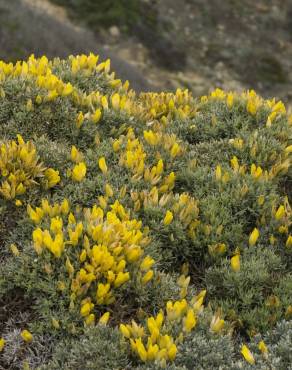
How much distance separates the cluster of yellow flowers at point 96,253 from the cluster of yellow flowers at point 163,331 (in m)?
0.26

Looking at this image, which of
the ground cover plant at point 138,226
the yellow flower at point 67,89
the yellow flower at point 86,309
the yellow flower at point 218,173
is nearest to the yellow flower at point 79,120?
the ground cover plant at point 138,226

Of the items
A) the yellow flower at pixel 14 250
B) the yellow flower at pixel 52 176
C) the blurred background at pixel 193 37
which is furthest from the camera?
the blurred background at pixel 193 37

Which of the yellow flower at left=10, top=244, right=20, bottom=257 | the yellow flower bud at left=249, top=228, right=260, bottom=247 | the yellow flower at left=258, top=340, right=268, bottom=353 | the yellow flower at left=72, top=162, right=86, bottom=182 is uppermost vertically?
the yellow flower bud at left=249, top=228, right=260, bottom=247

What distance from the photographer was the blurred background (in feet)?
59.2

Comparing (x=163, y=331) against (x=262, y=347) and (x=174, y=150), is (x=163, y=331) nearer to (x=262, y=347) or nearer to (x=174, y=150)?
(x=262, y=347)

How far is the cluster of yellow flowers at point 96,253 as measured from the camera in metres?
3.38

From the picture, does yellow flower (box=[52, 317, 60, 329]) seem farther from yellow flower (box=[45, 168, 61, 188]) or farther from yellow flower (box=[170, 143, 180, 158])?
yellow flower (box=[170, 143, 180, 158])

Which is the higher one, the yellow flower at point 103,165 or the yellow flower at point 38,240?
the yellow flower at point 103,165

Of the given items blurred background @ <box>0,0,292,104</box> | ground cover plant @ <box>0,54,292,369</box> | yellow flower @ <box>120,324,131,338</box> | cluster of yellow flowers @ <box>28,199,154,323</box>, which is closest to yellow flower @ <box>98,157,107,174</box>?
ground cover plant @ <box>0,54,292,369</box>

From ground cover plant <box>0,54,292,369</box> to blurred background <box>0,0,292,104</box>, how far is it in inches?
405

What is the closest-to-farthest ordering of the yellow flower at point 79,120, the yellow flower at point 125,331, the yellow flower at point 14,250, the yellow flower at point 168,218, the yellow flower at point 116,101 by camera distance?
the yellow flower at point 125,331
the yellow flower at point 14,250
the yellow flower at point 168,218
the yellow flower at point 79,120
the yellow flower at point 116,101

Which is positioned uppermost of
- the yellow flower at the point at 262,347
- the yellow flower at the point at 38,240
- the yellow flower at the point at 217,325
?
the yellow flower at the point at 262,347

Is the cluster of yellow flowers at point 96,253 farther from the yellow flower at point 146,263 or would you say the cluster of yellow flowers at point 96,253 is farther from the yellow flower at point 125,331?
the yellow flower at point 125,331

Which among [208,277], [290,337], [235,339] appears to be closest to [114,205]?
[208,277]
